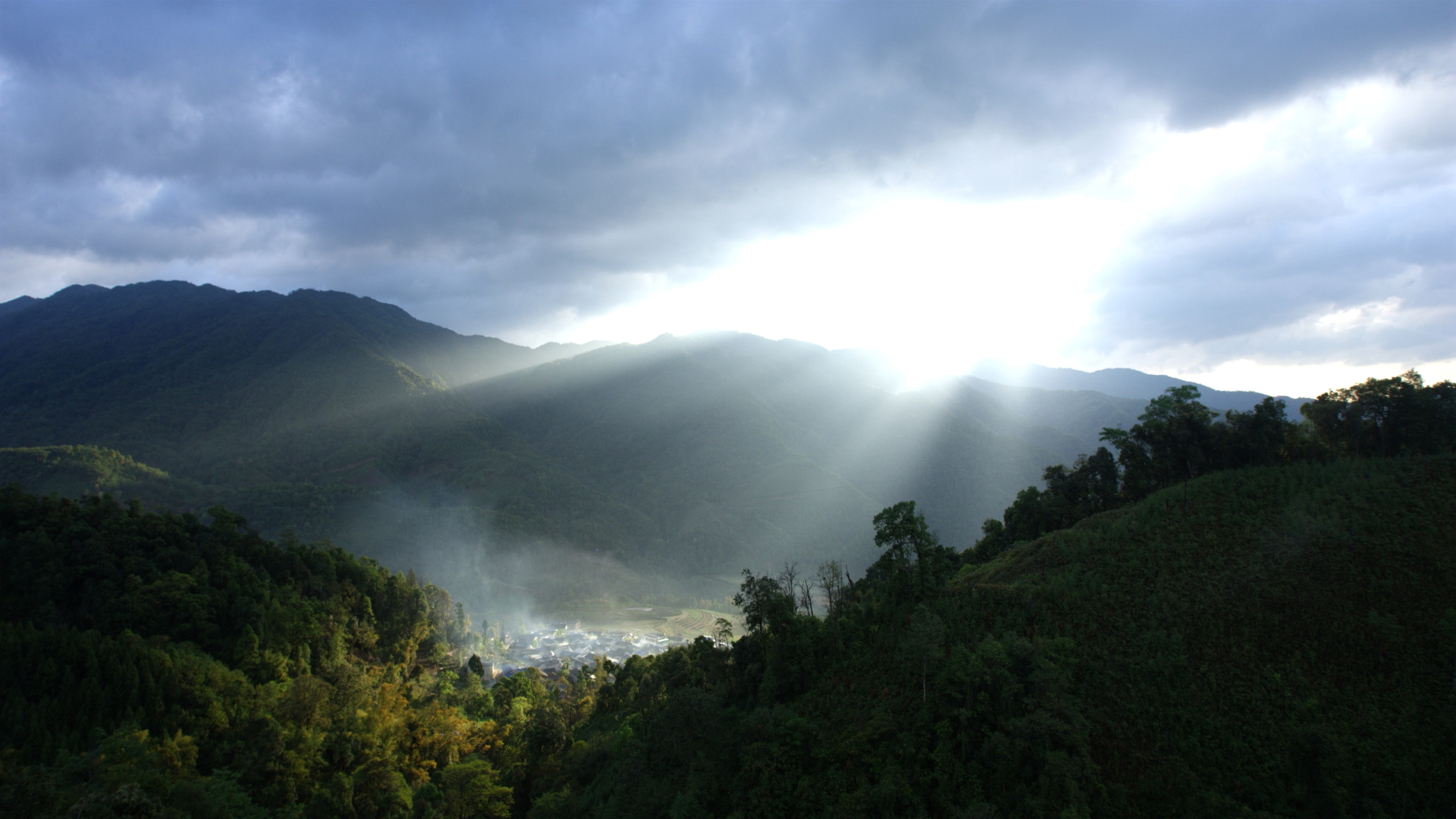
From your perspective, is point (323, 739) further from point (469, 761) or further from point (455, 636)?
point (455, 636)

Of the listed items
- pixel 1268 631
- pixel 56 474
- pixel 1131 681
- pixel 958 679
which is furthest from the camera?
pixel 56 474

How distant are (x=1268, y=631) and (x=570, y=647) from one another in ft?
500

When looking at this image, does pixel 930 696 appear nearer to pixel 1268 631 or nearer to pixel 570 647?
pixel 1268 631

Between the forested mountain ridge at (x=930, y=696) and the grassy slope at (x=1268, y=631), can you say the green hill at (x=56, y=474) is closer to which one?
the forested mountain ridge at (x=930, y=696)

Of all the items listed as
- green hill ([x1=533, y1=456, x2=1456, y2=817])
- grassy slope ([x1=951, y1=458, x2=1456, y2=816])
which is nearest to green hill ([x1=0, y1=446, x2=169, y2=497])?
green hill ([x1=533, y1=456, x2=1456, y2=817])

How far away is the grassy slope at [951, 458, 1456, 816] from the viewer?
91.2 ft

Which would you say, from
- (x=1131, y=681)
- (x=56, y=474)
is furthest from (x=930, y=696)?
(x=56, y=474)

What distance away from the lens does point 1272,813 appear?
26.4 metres

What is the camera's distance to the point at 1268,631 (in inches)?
1348

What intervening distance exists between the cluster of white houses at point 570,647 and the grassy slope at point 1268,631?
351 feet

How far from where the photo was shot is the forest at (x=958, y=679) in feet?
95.5

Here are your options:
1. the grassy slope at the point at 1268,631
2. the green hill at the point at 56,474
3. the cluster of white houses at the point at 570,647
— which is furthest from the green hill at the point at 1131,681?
the green hill at the point at 56,474

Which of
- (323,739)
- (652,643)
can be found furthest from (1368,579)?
(652,643)

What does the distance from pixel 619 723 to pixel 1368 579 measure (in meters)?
64.6
